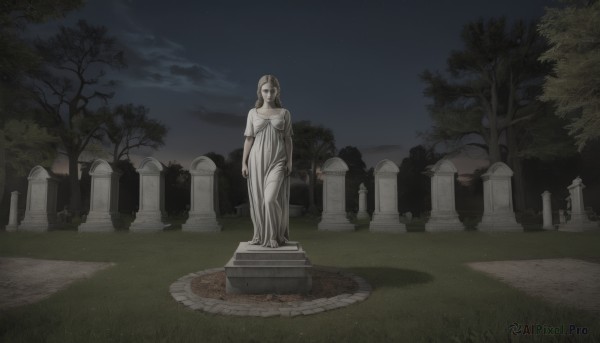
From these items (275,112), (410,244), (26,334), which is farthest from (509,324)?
(410,244)

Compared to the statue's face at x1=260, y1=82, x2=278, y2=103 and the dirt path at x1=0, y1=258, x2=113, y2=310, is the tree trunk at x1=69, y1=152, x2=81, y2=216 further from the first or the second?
the statue's face at x1=260, y1=82, x2=278, y2=103

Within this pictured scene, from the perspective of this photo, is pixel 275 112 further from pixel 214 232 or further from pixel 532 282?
pixel 214 232

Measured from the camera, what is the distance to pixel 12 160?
54.0 feet

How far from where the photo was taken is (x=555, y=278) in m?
6.18

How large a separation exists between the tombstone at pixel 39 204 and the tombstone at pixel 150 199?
3.32 metres

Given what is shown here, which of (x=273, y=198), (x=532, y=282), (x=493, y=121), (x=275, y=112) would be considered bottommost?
(x=532, y=282)

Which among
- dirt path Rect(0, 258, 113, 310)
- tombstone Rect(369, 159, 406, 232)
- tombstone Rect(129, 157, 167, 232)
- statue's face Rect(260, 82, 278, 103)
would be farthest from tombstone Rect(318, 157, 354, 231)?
statue's face Rect(260, 82, 278, 103)

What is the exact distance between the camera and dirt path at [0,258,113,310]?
5113 mm

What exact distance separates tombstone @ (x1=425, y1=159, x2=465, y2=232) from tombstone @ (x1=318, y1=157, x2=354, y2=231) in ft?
10.4

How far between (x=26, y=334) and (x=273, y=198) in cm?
309

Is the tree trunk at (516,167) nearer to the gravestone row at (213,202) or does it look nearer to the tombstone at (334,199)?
the gravestone row at (213,202)

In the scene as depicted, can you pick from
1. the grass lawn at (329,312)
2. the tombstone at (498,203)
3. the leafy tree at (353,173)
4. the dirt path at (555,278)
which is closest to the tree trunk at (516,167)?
the tombstone at (498,203)

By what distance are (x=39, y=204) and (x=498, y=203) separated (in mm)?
17625

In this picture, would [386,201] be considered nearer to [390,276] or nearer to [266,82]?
[390,276]
